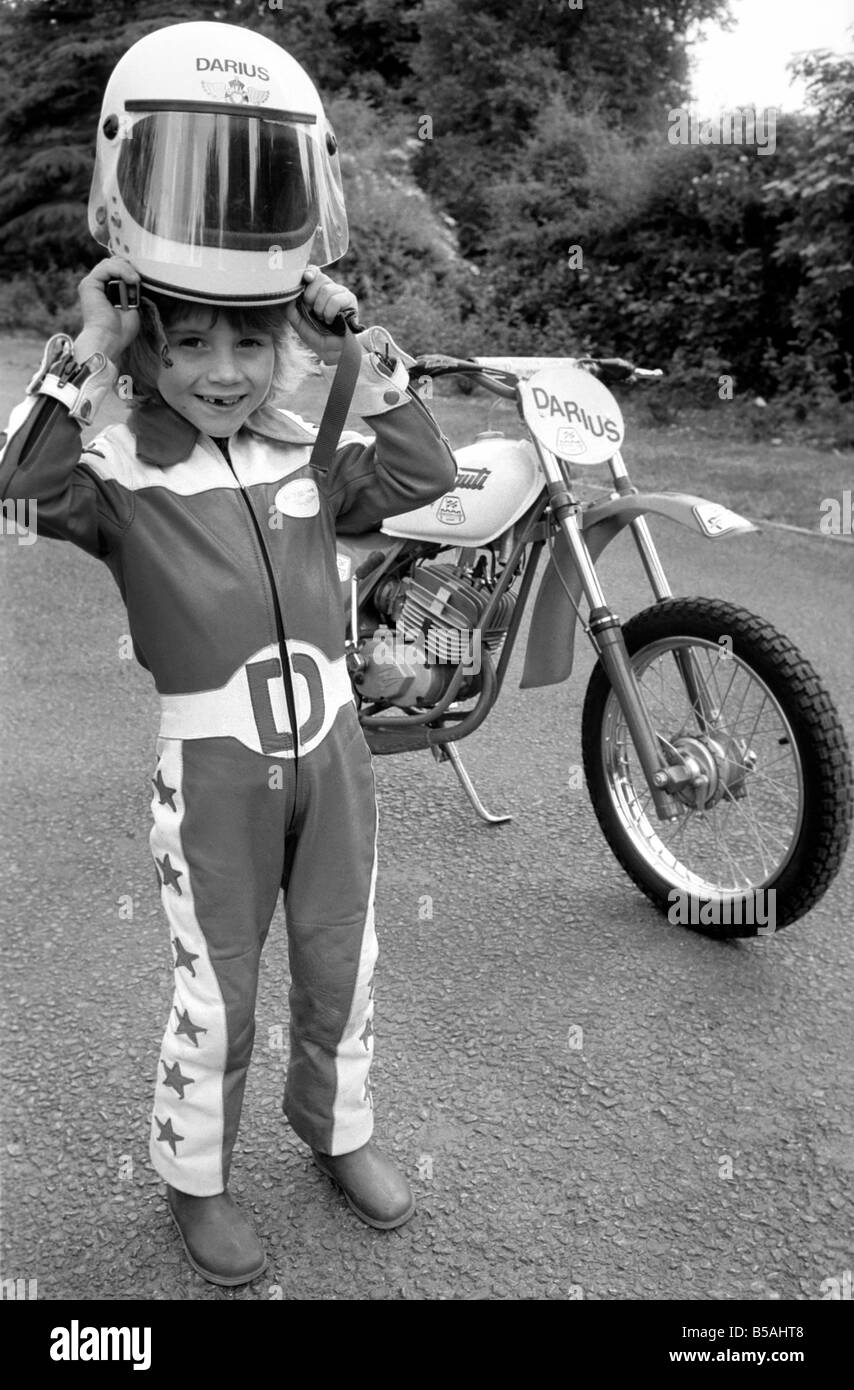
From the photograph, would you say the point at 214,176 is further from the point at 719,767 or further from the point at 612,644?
the point at 719,767

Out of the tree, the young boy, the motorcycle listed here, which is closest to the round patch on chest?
the young boy

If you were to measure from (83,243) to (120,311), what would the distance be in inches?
1002

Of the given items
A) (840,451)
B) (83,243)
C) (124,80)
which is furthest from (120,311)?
(83,243)

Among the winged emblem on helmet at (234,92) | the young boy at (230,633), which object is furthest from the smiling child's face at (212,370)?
the winged emblem on helmet at (234,92)

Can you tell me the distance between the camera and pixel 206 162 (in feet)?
6.22

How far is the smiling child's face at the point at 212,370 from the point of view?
6.51 ft

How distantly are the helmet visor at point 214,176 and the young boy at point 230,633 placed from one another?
0.09 m

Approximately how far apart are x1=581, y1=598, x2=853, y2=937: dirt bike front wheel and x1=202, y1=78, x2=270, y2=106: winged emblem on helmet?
1.61 meters

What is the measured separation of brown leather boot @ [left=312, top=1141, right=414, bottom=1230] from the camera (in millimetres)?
2270

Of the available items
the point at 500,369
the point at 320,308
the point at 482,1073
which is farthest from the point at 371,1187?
the point at 500,369

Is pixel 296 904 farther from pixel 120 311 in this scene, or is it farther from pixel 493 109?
pixel 493 109

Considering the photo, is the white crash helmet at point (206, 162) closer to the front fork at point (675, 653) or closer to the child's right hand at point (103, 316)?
the child's right hand at point (103, 316)

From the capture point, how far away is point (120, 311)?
194 cm

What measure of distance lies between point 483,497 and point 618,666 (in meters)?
0.55
